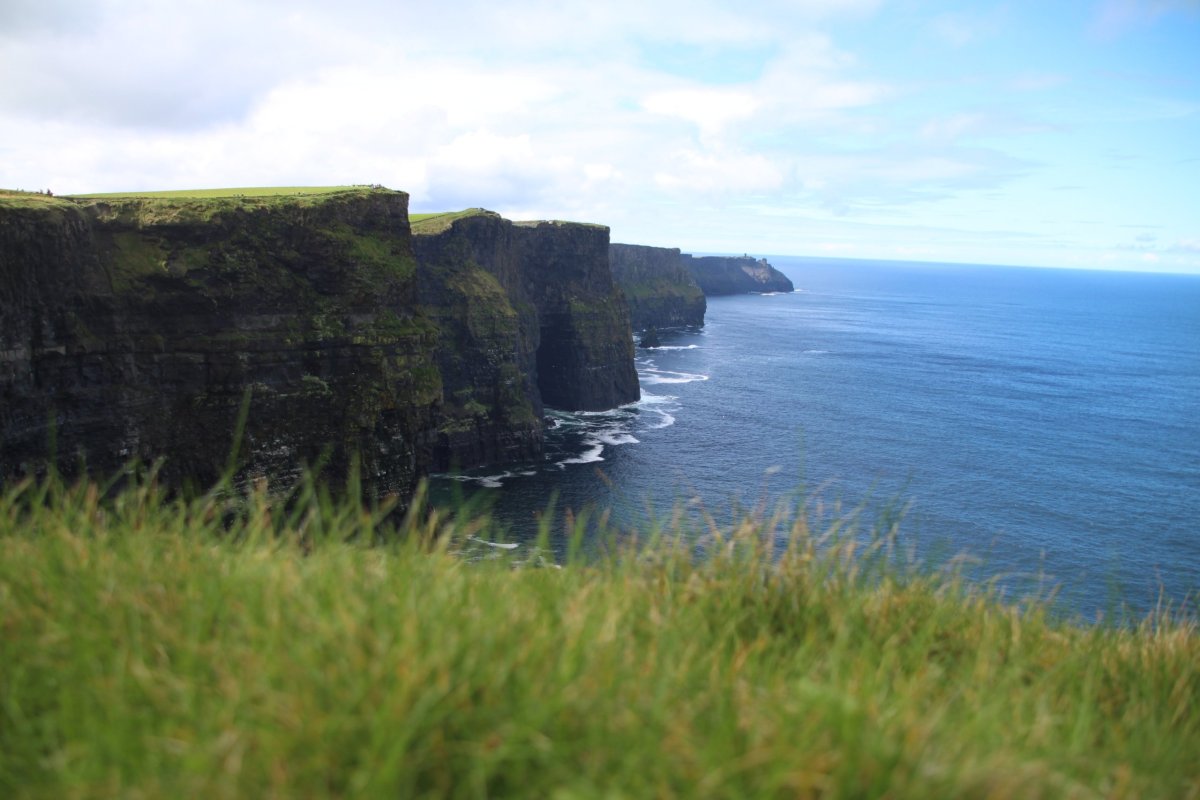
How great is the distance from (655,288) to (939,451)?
100 meters

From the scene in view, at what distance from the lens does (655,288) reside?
166 meters

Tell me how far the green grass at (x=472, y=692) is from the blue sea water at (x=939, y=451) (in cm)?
308

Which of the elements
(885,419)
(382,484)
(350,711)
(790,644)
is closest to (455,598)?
(350,711)

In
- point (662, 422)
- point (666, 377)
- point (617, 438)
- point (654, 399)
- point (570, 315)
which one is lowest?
point (617, 438)

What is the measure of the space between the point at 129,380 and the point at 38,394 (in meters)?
4.00

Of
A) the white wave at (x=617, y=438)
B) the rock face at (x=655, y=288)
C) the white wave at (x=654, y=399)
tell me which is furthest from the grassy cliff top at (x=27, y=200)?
the rock face at (x=655, y=288)

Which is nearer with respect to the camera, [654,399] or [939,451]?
[939,451]

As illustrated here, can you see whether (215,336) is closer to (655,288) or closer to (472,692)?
(472,692)

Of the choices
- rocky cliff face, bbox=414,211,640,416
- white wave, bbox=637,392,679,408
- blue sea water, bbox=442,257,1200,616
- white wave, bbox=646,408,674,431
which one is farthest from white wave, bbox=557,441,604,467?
white wave, bbox=637,392,679,408

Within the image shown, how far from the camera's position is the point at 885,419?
8225 centimetres

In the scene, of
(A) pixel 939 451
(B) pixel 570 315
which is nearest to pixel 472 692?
(A) pixel 939 451

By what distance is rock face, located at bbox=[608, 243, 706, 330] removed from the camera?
160m

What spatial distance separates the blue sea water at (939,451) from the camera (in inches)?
1918

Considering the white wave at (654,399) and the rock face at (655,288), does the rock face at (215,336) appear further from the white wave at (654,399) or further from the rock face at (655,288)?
the rock face at (655,288)
